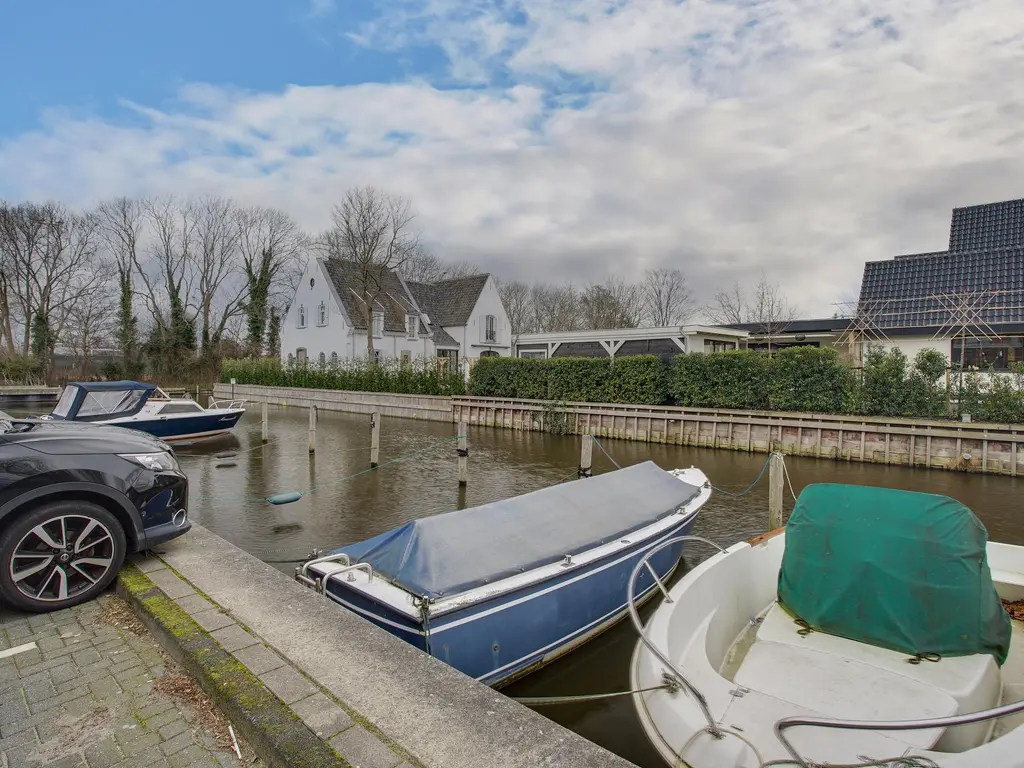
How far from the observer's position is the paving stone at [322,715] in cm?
266

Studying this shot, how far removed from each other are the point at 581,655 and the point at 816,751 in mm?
2840

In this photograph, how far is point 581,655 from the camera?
5.63m

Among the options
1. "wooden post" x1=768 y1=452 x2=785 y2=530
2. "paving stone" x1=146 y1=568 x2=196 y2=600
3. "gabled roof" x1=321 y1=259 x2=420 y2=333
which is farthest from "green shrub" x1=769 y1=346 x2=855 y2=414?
"gabled roof" x1=321 y1=259 x2=420 y2=333

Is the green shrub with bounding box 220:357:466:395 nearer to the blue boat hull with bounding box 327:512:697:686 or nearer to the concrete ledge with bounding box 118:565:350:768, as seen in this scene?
the blue boat hull with bounding box 327:512:697:686

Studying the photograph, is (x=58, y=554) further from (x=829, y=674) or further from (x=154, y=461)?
(x=829, y=674)

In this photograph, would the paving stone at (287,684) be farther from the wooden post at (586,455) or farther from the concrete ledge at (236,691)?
the wooden post at (586,455)

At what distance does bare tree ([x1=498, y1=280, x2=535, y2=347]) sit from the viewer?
2547 inches

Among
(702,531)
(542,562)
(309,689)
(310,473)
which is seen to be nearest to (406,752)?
(309,689)

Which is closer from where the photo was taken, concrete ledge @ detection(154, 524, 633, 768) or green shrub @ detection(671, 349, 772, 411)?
concrete ledge @ detection(154, 524, 633, 768)

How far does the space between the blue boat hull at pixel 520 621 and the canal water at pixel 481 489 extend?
10.3 inches

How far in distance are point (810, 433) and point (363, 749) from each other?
17.7 meters

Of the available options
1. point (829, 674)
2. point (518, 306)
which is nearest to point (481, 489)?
point (829, 674)

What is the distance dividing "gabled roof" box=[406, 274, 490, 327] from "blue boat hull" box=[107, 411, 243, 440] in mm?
23807

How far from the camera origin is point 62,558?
13.8 ft
